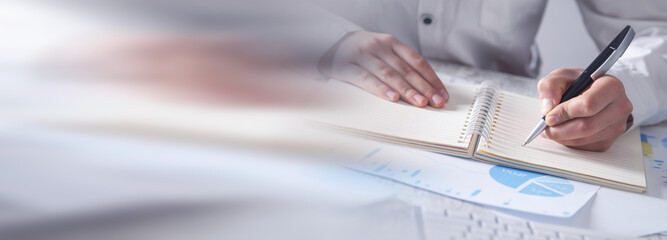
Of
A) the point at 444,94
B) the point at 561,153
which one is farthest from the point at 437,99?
the point at 561,153

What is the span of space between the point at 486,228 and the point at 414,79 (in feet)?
0.77

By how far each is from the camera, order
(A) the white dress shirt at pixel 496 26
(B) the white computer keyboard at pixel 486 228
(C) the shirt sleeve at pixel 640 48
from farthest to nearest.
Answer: (A) the white dress shirt at pixel 496 26
(C) the shirt sleeve at pixel 640 48
(B) the white computer keyboard at pixel 486 228

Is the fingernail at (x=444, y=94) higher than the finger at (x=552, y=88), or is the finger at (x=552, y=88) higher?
the fingernail at (x=444, y=94)

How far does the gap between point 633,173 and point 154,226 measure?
0.44 m

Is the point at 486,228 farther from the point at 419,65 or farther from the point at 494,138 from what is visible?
the point at 419,65

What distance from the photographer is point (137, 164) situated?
14 cm

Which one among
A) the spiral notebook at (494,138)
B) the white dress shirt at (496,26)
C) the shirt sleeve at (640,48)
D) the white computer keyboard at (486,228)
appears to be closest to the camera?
the white computer keyboard at (486,228)

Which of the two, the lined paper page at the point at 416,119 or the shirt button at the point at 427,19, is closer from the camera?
the lined paper page at the point at 416,119

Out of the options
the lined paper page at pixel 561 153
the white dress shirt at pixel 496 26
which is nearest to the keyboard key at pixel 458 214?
the lined paper page at pixel 561 153

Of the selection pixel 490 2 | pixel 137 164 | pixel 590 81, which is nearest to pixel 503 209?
pixel 590 81

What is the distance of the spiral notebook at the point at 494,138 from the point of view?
0.44m

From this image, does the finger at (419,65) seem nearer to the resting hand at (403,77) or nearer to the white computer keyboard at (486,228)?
the resting hand at (403,77)

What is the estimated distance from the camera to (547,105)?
48cm

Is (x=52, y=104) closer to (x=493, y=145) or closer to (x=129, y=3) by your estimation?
(x=129, y=3)
